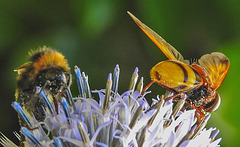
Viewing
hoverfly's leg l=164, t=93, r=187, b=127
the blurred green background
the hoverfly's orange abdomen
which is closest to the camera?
the hoverfly's orange abdomen

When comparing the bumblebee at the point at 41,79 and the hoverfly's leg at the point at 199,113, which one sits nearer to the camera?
the bumblebee at the point at 41,79

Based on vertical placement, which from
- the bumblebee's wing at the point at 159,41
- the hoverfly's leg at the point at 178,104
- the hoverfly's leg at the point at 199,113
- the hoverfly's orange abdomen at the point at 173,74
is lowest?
the hoverfly's leg at the point at 199,113

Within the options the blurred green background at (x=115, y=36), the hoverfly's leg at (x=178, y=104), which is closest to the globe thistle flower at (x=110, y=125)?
the hoverfly's leg at (x=178, y=104)

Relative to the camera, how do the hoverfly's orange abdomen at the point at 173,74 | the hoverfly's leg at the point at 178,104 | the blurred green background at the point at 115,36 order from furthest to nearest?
1. the blurred green background at the point at 115,36
2. the hoverfly's leg at the point at 178,104
3. the hoverfly's orange abdomen at the point at 173,74

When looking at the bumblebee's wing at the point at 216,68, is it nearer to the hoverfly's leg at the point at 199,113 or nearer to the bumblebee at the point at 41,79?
the hoverfly's leg at the point at 199,113

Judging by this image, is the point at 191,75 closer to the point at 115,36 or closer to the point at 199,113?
the point at 199,113

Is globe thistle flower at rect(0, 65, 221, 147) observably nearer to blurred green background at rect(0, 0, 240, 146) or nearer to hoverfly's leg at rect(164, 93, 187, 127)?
hoverfly's leg at rect(164, 93, 187, 127)

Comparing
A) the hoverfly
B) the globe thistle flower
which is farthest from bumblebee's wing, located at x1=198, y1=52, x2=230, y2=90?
the globe thistle flower
